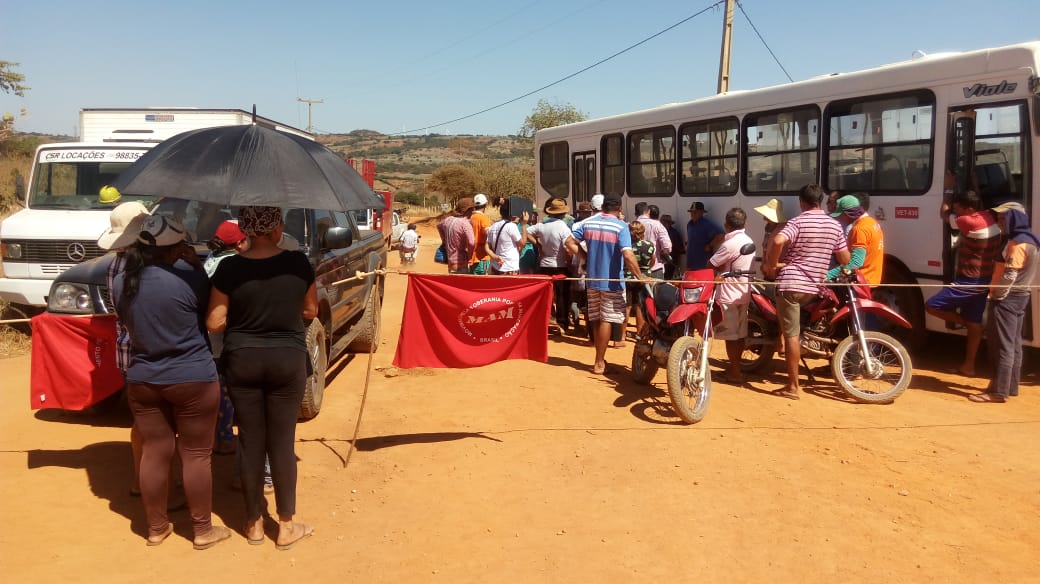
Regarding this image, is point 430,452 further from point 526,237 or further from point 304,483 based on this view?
point 526,237

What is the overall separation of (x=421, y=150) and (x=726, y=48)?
126468mm

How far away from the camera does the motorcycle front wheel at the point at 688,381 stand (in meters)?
6.34

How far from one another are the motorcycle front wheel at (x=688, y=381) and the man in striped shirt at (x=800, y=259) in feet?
3.79

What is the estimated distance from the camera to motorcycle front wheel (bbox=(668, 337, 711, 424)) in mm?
6336

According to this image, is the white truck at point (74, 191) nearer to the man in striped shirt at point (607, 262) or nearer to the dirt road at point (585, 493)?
the dirt road at point (585, 493)

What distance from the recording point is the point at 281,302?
4.11 m

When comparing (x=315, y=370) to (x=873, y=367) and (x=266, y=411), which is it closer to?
(x=266, y=411)

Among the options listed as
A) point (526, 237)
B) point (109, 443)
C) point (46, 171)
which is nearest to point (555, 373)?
point (526, 237)

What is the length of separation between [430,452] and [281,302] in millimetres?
2177

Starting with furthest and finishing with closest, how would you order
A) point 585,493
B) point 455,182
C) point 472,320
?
point 455,182
point 472,320
point 585,493

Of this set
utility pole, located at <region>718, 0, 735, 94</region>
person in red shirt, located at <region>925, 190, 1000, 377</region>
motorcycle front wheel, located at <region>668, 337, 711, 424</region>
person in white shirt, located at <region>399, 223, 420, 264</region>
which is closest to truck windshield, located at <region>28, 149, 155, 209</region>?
motorcycle front wheel, located at <region>668, 337, 711, 424</region>

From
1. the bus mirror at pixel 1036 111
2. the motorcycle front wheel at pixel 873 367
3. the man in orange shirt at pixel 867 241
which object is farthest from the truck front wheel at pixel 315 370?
the bus mirror at pixel 1036 111

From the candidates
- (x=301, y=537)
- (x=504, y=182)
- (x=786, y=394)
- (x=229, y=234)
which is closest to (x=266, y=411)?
(x=301, y=537)

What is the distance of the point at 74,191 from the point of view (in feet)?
31.4
